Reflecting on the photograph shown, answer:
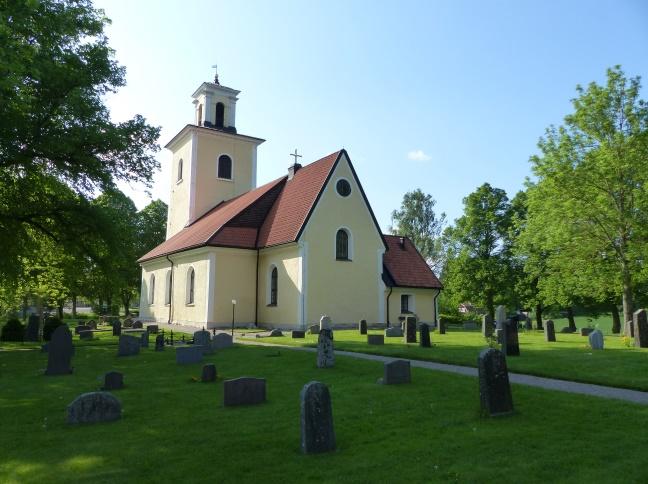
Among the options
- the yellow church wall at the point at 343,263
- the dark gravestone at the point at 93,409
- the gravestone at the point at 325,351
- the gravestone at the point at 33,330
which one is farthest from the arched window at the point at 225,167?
the dark gravestone at the point at 93,409

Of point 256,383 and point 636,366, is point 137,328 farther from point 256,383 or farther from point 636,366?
point 636,366

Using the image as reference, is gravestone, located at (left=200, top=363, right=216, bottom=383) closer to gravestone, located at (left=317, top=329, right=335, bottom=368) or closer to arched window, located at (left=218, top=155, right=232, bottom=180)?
gravestone, located at (left=317, top=329, right=335, bottom=368)

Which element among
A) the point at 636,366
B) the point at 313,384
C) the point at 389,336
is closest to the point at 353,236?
the point at 389,336

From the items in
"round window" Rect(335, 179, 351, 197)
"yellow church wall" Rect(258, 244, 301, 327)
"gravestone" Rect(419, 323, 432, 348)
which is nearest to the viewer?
"gravestone" Rect(419, 323, 432, 348)

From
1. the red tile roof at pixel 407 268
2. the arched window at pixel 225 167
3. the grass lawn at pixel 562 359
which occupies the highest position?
the arched window at pixel 225 167

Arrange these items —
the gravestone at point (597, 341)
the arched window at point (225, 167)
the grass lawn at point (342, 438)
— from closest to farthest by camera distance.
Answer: the grass lawn at point (342, 438) < the gravestone at point (597, 341) < the arched window at point (225, 167)

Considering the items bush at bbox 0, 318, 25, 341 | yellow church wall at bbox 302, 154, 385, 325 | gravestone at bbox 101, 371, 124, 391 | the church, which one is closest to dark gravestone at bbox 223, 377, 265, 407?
gravestone at bbox 101, 371, 124, 391

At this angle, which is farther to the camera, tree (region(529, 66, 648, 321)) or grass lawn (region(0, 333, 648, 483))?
tree (region(529, 66, 648, 321))

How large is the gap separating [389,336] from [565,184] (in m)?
11.4

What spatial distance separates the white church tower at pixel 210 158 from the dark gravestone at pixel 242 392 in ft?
99.9

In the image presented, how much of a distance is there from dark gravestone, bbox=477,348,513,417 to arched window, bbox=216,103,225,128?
35.1 meters

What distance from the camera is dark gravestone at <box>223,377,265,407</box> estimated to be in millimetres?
8633

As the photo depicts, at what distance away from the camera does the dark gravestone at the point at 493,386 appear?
296 inches

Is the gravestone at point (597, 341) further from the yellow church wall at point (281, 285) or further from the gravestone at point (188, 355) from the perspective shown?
the yellow church wall at point (281, 285)
